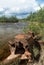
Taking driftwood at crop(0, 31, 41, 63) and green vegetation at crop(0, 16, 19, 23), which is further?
green vegetation at crop(0, 16, 19, 23)

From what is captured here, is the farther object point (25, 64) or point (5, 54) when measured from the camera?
point (5, 54)

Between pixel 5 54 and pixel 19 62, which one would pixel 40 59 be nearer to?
pixel 19 62

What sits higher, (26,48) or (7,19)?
(26,48)

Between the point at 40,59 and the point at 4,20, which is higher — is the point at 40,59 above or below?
above

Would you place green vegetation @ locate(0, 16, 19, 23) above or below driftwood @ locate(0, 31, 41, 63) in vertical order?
below

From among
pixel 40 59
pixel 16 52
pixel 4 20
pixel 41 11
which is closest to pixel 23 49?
pixel 16 52

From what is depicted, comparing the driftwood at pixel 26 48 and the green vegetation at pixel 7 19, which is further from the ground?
the driftwood at pixel 26 48

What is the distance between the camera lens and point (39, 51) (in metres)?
12.5

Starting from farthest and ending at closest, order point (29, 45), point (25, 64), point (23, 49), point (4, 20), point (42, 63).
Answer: point (4, 20) → point (23, 49) → point (29, 45) → point (25, 64) → point (42, 63)

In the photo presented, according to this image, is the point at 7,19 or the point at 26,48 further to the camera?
the point at 7,19

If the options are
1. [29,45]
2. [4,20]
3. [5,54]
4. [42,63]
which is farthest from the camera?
[4,20]

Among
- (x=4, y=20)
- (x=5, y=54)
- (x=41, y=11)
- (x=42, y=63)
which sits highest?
(x=41, y=11)

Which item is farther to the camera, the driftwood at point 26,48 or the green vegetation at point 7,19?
the green vegetation at point 7,19

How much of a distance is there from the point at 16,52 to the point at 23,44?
1111 millimetres
